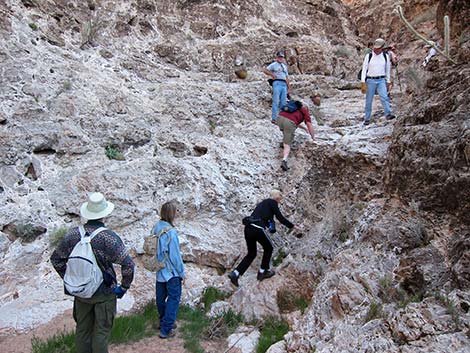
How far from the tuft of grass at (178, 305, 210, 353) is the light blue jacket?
28.6 inches

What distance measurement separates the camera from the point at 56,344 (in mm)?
4535

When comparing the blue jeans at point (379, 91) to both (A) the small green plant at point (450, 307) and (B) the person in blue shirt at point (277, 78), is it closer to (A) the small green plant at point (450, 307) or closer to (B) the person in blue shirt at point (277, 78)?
(B) the person in blue shirt at point (277, 78)

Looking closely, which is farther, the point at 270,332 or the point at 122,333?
the point at 270,332

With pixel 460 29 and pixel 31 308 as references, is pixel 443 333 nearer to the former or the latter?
pixel 31 308

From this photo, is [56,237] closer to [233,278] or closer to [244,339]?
[233,278]

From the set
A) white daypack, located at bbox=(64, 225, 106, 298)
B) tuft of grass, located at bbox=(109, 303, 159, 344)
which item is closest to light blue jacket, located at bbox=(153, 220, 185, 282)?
tuft of grass, located at bbox=(109, 303, 159, 344)

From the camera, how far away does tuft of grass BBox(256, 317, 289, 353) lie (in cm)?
475

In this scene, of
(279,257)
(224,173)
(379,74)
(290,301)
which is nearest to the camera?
(290,301)

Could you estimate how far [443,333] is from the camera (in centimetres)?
314

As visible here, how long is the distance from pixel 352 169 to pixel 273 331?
2715mm

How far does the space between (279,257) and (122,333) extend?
99.8 inches

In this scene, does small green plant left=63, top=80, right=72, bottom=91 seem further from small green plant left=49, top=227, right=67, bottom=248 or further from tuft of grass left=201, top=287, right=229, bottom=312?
tuft of grass left=201, top=287, right=229, bottom=312

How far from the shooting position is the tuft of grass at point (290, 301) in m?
5.49

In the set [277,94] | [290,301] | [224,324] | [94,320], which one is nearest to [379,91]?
[277,94]
